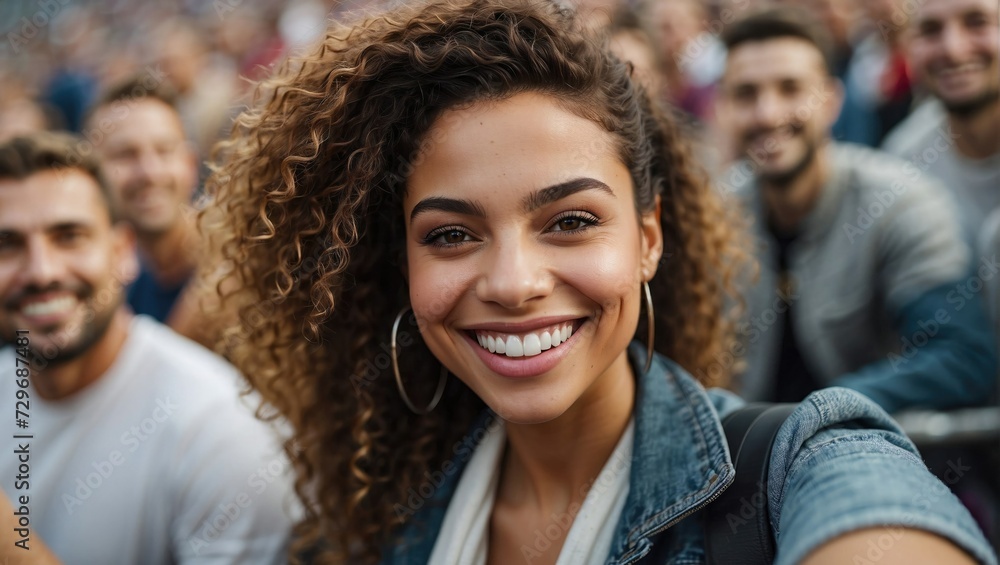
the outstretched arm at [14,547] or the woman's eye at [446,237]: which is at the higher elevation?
the woman's eye at [446,237]

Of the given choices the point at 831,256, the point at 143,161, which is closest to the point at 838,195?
the point at 831,256

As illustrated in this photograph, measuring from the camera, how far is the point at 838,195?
4.12 m

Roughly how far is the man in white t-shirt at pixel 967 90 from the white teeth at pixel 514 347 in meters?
3.14

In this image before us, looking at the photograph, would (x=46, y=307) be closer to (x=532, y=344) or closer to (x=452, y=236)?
(x=452, y=236)

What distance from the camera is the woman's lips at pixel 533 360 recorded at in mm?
1912

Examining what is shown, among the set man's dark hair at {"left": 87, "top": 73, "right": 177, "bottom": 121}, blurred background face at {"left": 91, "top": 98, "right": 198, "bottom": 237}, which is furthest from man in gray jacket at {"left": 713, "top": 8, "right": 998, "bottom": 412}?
man's dark hair at {"left": 87, "top": 73, "right": 177, "bottom": 121}

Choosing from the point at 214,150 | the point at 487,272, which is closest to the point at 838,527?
the point at 487,272

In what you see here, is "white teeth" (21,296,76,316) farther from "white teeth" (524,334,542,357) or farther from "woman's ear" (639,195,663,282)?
"woman's ear" (639,195,663,282)

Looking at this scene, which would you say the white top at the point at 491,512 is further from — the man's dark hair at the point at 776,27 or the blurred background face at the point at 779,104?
the man's dark hair at the point at 776,27

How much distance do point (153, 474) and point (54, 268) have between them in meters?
0.83

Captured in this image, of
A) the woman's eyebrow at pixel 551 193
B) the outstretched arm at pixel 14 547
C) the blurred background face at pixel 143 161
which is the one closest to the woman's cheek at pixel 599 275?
the woman's eyebrow at pixel 551 193

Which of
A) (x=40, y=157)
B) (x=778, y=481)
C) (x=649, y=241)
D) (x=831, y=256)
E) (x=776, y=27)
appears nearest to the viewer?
(x=778, y=481)

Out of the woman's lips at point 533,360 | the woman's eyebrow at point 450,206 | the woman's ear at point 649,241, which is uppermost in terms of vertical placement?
the woman's eyebrow at point 450,206

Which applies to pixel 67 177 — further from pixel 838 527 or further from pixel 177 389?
pixel 838 527
